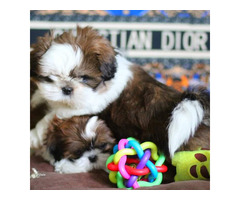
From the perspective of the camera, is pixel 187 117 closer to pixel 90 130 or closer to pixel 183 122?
pixel 183 122

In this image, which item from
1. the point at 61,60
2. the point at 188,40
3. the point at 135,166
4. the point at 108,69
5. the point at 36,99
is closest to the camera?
the point at 135,166

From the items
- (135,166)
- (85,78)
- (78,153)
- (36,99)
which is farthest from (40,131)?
(135,166)

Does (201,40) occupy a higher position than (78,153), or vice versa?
(201,40)

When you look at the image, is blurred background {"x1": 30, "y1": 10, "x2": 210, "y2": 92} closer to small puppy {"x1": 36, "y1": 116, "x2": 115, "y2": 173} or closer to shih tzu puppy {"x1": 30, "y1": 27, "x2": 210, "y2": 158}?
shih tzu puppy {"x1": 30, "y1": 27, "x2": 210, "y2": 158}

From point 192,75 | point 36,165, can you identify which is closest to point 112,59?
point 192,75

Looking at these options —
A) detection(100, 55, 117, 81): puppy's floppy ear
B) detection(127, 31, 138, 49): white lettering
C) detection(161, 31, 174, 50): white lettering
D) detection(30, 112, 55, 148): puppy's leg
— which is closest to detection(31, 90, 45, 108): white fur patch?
detection(30, 112, 55, 148): puppy's leg
